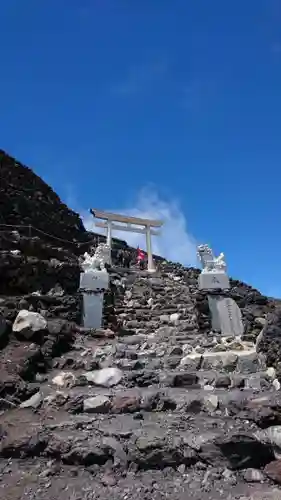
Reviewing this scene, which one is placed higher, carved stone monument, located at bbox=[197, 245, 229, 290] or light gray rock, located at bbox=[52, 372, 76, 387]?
carved stone monument, located at bbox=[197, 245, 229, 290]

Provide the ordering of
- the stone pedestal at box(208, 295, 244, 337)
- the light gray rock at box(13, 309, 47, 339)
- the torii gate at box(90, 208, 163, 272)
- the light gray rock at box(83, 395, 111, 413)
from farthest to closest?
1. the torii gate at box(90, 208, 163, 272)
2. the stone pedestal at box(208, 295, 244, 337)
3. the light gray rock at box(13, 309, 47, 339)
4. the light gray rock at box(83, 395, 111, 413)

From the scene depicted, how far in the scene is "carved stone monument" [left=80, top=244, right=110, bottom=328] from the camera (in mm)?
11891

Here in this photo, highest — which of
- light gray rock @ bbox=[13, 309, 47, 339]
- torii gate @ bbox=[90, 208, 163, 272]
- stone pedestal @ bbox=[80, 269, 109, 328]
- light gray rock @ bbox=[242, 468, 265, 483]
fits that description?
torii gate @ bbox=[90, 208, 163, 272]

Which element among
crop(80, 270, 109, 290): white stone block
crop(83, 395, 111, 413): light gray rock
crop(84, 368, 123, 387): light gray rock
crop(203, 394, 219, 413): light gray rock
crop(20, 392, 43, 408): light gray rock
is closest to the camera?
crop(203, 394, 219, 413): light gray rock

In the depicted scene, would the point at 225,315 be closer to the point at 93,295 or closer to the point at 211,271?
the point at 211,271

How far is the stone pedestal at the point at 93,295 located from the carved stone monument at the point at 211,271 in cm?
304

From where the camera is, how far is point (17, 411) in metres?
5.89

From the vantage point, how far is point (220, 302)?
11.6 m

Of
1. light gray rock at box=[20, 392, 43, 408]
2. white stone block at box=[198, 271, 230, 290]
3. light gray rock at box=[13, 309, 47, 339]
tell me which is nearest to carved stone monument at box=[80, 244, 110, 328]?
white stone block at box=[198, 271, 230, 290]

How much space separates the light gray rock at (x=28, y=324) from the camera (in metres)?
7.98

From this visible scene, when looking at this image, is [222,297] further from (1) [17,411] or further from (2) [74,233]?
(2) [74,233]

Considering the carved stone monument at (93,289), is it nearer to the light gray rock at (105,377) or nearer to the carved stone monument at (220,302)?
the carved stone monument at (220,302)

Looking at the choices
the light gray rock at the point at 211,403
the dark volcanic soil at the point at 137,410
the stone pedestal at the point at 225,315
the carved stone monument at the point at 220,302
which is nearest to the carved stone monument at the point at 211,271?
the carved stone monument at the point at 220,302

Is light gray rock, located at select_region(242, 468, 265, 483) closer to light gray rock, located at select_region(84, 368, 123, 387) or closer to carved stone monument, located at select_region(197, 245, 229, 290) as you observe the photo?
light gray rock, located at select_region(84, 368, 123, 387)
